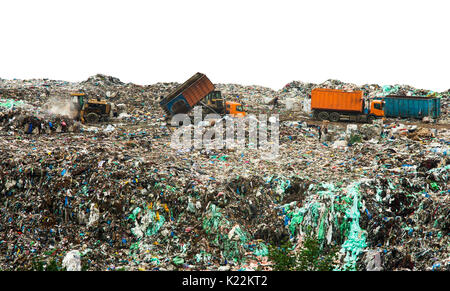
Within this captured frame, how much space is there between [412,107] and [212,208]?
52.7 feet

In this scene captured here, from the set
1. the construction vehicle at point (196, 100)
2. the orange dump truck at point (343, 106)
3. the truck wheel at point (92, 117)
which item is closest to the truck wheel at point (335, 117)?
the orange dump truck at point (343, 106)

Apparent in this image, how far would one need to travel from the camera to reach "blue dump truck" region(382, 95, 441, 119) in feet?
76.4

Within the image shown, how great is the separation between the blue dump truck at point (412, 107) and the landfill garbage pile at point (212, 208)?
28.3ft

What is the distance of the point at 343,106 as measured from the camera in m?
23.6

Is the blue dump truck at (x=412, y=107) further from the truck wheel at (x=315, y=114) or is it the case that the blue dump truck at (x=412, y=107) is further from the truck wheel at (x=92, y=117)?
the truck wheel at (x=92, y=117)

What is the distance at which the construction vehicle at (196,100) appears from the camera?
72.4ft

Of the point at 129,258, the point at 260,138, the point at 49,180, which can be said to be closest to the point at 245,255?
the point at 129,258

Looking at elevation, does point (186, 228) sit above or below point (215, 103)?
below

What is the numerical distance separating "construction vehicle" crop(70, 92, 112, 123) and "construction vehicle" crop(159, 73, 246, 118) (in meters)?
3.06

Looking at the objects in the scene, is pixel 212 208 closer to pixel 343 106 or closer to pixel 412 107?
pixel 343 106

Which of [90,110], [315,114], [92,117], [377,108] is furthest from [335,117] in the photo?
[90,110]

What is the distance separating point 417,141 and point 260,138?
6.10 meters

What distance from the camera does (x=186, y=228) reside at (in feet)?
38.8
